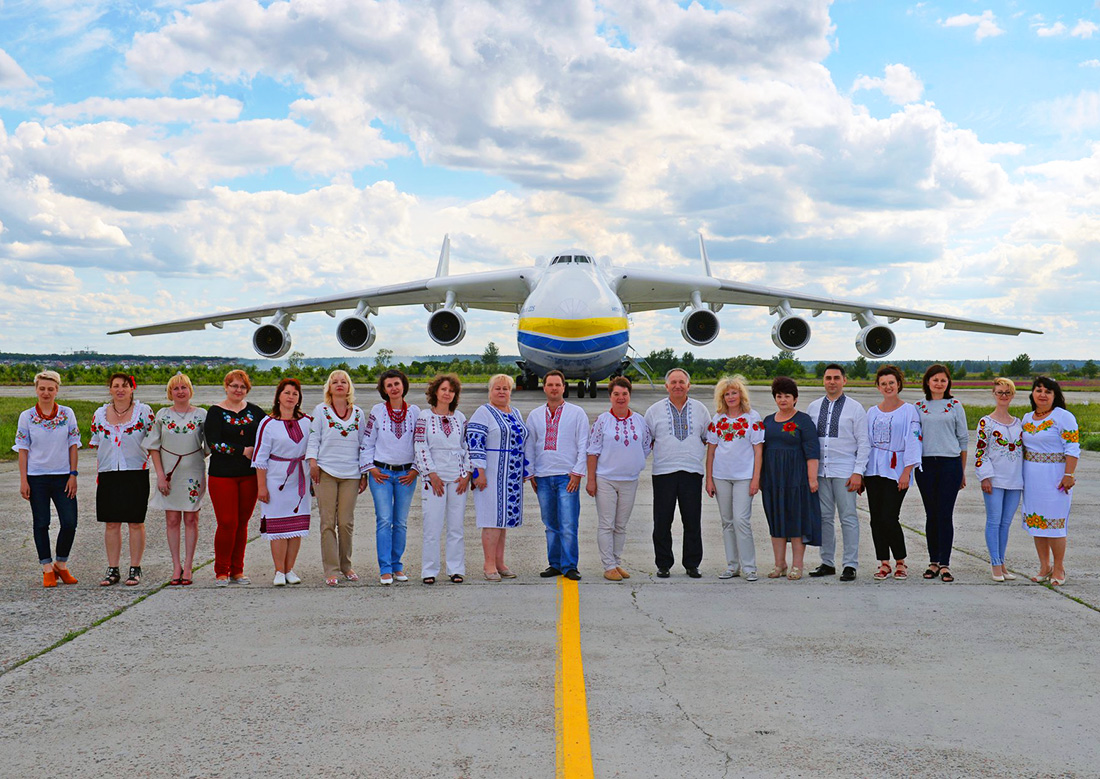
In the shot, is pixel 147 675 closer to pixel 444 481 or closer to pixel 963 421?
pixel 444 481

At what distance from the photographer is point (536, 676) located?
4.23 meters

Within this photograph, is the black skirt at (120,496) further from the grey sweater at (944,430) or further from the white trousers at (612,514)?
the grey sweater at (944,430)

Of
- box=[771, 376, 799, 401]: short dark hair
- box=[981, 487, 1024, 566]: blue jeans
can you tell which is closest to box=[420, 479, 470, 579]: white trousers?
box=[771, 376, 799, 401]: short dark hair

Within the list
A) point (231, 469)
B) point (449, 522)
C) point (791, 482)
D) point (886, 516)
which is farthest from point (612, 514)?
point (231, 469)

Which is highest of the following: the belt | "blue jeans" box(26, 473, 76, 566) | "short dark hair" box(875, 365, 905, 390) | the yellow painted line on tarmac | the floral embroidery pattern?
"short dark hair" box(875, 365, 905, 390)

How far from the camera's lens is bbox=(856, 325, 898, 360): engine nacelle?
24125mm

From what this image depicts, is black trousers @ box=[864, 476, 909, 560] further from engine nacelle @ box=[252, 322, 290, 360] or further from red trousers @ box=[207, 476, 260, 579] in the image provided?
engine nacelle @ box=[252, 322, 290, 360]

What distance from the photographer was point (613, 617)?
5.23 m

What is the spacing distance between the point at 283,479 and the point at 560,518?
185 centimetres

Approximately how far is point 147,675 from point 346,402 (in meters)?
2.34

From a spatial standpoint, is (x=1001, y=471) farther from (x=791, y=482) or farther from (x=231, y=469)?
(x=231, y=469)

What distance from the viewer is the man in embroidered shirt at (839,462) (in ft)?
20.8

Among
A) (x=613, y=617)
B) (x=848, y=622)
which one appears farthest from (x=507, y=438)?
(x=848, y=622)

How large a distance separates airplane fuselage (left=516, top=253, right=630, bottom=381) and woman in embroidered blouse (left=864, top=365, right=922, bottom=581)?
45.4 ft
